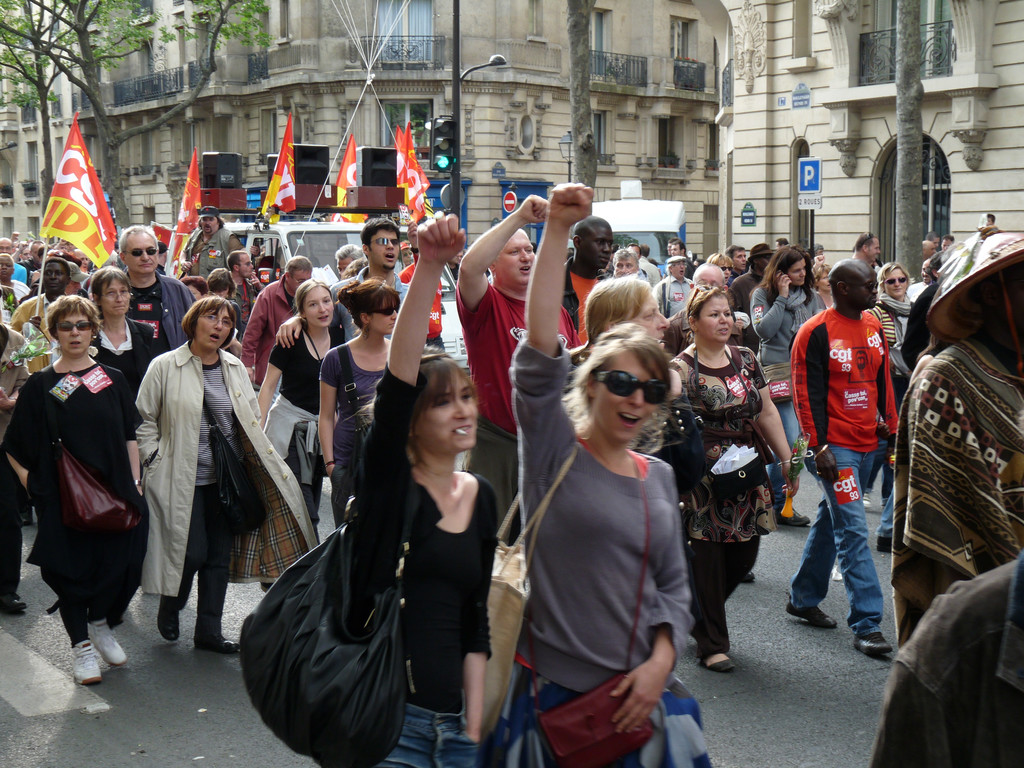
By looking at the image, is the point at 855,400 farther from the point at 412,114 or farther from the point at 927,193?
the point at 412,114

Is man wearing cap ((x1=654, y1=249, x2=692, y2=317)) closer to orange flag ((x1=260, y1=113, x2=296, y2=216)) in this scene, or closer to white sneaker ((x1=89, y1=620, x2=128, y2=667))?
orange flag ((x1=260, y1=113, x2=296, y2=216))

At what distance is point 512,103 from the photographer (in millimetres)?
39219

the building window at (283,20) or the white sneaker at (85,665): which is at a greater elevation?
the building window at (283,20)

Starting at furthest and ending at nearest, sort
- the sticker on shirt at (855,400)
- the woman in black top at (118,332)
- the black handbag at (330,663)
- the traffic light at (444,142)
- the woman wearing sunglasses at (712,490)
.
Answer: the traffic light at (444,142)
the woman in black top at (118,332)
the sticker on shirt at (855,400)
the woman wearing sunglasses at (712,490)
the black handbag at (330,663)

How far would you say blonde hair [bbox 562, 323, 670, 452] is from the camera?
3018 mm

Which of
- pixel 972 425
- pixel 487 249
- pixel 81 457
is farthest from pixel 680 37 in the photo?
A: pixel 972 425

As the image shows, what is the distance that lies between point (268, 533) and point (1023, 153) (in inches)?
722

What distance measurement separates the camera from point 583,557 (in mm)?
2908

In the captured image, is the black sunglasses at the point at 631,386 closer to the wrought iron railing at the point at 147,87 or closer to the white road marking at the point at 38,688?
the white road marking at the point at 38,688

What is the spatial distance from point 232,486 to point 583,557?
3.39m

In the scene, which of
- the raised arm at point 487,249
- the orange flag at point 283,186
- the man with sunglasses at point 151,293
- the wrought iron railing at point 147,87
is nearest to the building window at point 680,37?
the wrought iron railing at point 147,87

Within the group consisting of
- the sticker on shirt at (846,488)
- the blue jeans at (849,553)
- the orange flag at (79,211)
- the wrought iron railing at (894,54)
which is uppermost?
the wrought iron railing at (894,54)

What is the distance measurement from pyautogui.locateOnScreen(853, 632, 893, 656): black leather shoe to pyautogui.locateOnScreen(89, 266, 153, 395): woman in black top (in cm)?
411

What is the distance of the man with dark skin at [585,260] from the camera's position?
6.07 m
